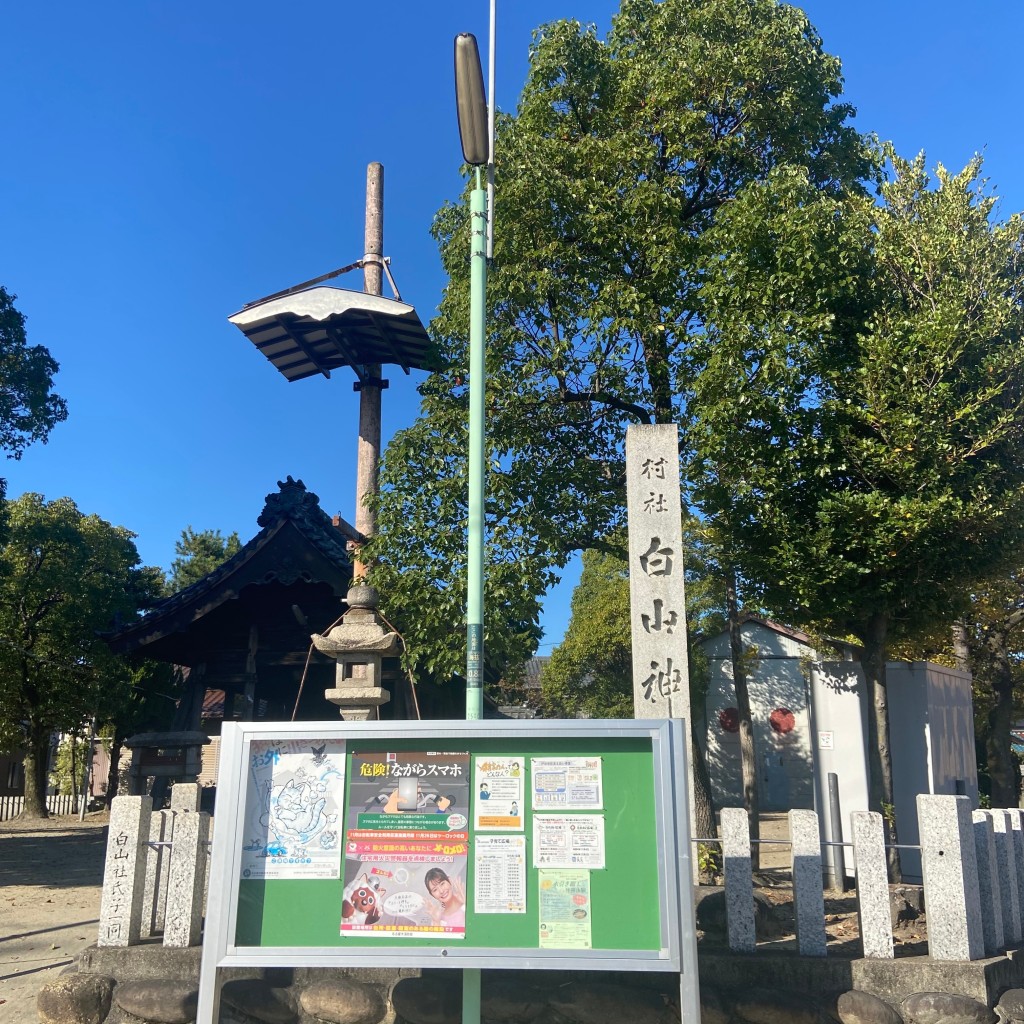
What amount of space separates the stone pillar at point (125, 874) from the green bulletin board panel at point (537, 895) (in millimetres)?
2066

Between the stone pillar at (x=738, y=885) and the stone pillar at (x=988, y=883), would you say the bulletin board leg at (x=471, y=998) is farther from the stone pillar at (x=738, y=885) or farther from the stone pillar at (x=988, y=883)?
the stone pillar at (x=988, y=883)

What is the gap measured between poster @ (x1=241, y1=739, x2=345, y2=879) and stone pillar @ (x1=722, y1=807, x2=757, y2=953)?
2718mm

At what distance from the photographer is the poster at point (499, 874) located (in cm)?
486

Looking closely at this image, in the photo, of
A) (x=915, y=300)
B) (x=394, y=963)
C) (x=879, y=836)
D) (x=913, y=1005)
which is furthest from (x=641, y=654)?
(x=915, y=300)

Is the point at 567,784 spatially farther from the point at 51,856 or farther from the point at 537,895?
the point at 51,856

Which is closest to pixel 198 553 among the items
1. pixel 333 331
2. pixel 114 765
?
pixel 114 765

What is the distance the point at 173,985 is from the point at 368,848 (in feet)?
7.64

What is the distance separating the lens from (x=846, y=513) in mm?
9672

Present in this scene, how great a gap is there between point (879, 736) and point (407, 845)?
7432mm

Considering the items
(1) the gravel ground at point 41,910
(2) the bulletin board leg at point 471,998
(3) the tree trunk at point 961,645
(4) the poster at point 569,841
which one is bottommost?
(1) the gravel ground at point 41,910

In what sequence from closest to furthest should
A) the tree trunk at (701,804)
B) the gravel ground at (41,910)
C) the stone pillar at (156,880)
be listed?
the stone pillar at (156,880) → the gravel ground at (41,910) → the tree trunk at (701,804)

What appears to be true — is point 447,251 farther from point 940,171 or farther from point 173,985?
point 173,985

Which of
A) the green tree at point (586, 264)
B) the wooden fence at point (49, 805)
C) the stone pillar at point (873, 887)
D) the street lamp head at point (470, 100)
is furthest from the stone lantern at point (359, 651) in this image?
the wooden fence at point (49, 805)

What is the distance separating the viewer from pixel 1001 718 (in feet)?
65.6
